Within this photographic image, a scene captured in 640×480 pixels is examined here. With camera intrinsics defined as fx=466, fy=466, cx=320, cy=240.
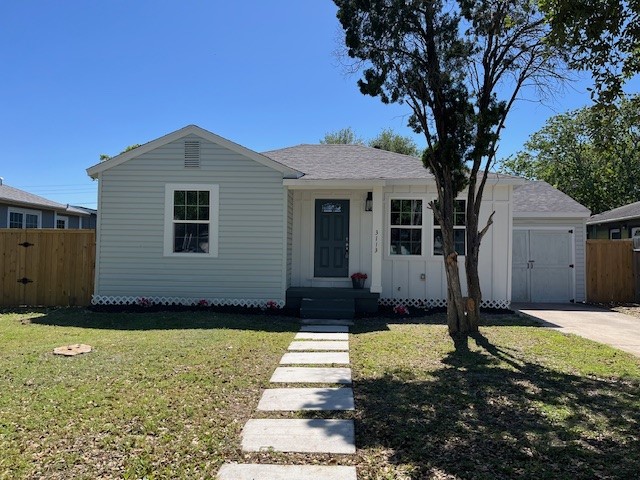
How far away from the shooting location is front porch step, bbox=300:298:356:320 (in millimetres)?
9602

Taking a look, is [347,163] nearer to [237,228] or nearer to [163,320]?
[237,228]

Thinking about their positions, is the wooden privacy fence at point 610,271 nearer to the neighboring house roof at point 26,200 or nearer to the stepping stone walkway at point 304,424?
the stepping stone walkway at point 304,424

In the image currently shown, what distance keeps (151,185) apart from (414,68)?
6.17 m

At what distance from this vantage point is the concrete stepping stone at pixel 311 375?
5.28 meters

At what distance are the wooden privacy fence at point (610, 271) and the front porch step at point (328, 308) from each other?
8.02 meters

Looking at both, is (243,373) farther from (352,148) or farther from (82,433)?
(352,148)

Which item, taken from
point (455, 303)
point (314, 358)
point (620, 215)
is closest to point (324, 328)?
point (314, 358)

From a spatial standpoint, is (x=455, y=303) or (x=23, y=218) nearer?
(x=455, y=303)

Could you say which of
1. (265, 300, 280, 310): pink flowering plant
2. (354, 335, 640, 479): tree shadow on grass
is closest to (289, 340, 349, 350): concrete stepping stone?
(354, 335, 640, 479): tree shadow on grass

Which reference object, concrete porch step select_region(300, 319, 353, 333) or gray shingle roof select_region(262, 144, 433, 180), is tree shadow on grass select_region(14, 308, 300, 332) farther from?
gray shingle roof select_region(262, 144, 433, 180)

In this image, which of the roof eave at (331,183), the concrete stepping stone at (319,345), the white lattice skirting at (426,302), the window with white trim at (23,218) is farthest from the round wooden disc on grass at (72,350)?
the window with white trim at (23,218)

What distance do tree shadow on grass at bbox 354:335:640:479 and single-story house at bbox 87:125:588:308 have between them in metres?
4.89

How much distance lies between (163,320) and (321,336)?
3.23m

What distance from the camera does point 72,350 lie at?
628 centimetres
